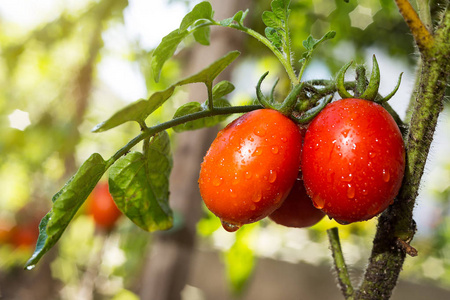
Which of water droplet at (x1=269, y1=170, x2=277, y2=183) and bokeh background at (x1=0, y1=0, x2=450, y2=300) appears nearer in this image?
water droplet at (x1=269, y1=170, x2=277, y2=183)

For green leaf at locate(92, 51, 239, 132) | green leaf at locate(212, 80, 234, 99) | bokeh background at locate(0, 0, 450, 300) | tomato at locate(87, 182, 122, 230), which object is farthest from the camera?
tomato at locate(87, 182, 122, 230)

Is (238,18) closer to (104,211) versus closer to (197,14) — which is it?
(197,14)

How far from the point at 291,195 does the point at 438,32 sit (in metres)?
0.18

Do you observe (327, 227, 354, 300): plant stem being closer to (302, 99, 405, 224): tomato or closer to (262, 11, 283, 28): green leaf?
(302, 99, 405, 224): tomato

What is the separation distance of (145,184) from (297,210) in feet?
0.46

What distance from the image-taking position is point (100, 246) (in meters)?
1.98

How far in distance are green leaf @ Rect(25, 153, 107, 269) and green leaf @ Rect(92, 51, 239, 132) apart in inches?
1.6

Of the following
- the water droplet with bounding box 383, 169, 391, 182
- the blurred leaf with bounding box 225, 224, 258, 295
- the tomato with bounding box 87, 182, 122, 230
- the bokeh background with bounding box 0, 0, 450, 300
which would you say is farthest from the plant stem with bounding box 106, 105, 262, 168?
the tomato with bounding box 87, 182, 122, 230

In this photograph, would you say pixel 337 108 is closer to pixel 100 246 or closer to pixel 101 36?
pixel 101 36

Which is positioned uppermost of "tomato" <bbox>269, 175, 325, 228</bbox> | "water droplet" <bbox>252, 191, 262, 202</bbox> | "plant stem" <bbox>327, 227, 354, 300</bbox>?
"water droplet" <bbox>252, 191, 262, 202</bbox>

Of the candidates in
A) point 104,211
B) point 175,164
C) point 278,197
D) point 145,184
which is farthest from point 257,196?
point 104,211

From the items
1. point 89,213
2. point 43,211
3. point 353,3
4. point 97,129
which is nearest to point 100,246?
point 89,213

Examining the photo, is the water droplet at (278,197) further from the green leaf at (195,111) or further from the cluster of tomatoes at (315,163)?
the green leaf at (195,111)

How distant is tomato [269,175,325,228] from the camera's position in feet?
1.35
